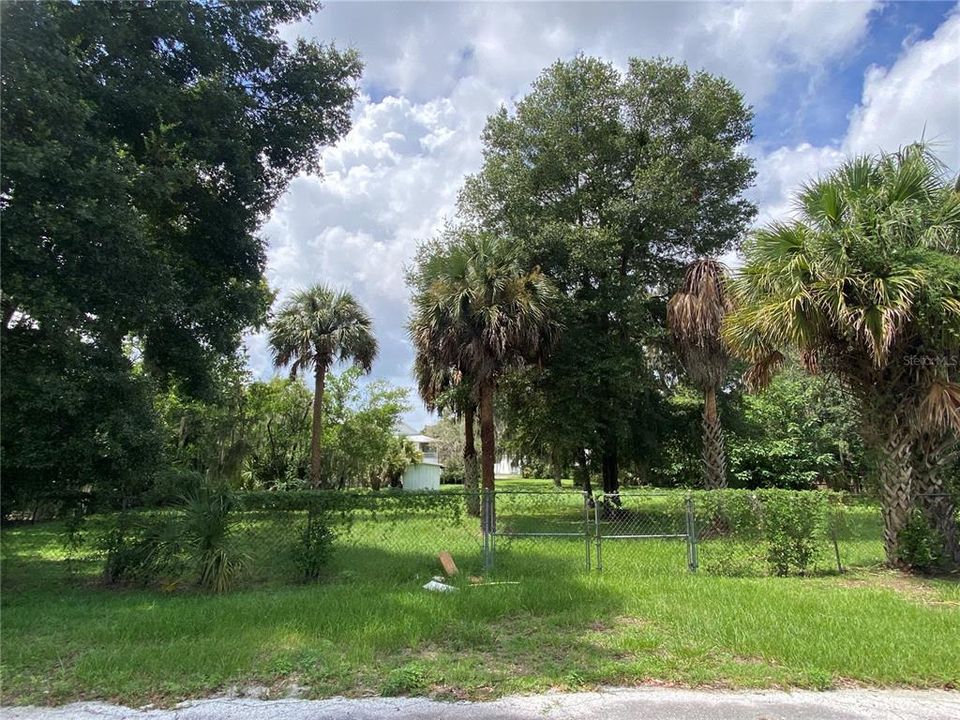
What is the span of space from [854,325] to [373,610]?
23.8 ft

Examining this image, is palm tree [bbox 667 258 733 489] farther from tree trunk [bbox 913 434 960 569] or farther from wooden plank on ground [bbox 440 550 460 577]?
wooden plank on ground [bbox 440 550 460 577]

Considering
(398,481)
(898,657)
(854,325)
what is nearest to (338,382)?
(398,481)

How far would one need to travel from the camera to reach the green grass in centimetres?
459

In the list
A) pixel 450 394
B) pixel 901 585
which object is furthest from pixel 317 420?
pixel 901 585

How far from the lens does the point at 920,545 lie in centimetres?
839

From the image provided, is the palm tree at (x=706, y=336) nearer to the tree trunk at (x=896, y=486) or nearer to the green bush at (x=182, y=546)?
the tree trunk at (x=896, y=486)

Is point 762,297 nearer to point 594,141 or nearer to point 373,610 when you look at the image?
point 373,610

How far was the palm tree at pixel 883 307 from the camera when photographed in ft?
26.1

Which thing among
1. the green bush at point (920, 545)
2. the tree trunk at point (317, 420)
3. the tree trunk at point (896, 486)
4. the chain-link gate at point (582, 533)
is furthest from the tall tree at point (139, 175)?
the tree trunk at point (317, 420)

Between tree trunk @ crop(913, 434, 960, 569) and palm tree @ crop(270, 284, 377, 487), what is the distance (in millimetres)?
19206

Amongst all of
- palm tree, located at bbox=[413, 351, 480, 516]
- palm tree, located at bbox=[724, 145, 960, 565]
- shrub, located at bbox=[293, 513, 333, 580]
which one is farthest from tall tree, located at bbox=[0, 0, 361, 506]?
palm tree, located at bbox=[724, 145, 960, 565]

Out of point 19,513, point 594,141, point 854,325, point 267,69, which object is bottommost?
point 19,513

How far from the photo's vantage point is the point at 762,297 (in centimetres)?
934

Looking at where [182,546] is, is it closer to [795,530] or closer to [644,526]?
[644,526]
